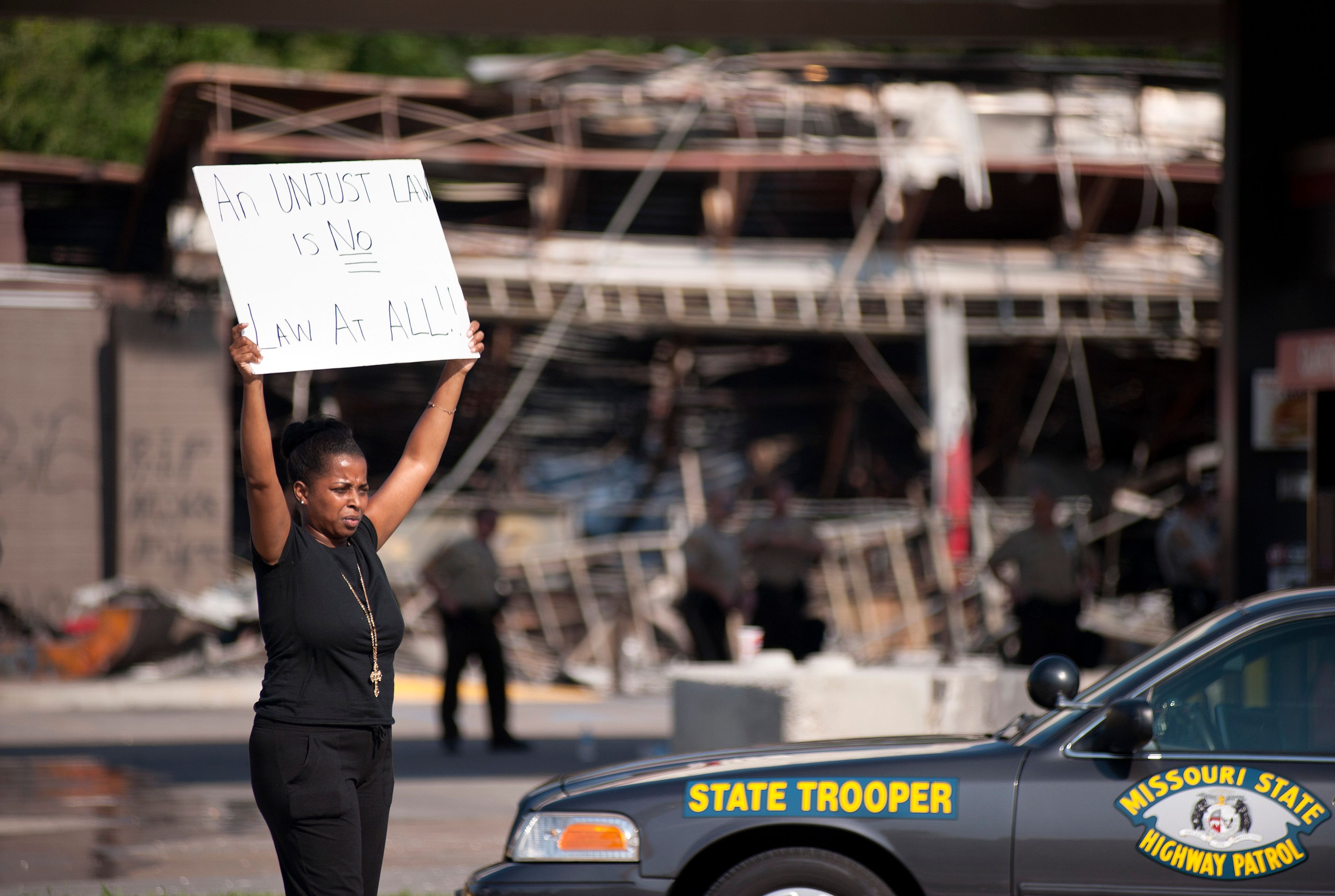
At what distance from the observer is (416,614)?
1822 cm

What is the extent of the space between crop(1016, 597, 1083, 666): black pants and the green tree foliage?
1234cm

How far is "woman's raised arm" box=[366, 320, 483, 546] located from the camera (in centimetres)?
404

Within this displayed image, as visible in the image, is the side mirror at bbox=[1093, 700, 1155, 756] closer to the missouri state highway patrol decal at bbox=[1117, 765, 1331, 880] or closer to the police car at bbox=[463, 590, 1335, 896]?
the police car at bbox=[463, 590, 1335, 896]

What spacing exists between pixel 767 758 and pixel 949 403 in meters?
15.5

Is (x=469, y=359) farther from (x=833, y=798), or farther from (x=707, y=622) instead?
(x=707, y=622)

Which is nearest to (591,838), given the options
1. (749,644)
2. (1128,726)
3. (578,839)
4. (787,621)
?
(578,839)

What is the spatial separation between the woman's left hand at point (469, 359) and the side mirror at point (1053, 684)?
2.07 metres

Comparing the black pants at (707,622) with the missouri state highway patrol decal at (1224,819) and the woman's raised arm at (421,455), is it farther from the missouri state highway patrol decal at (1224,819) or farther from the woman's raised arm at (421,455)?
the woman's raised arm at (421,455)

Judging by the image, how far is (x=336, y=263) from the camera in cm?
399

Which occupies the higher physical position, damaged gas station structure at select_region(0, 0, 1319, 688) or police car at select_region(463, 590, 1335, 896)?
damaged gas station structure at select_region(0, 0, 1319, 688)

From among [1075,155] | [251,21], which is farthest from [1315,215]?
[1075,155]

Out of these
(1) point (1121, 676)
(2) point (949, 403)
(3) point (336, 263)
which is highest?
(2) point (949, 403)

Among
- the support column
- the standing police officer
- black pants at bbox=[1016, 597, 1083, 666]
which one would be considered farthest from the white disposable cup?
the support column

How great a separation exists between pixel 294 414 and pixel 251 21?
35.4ft
